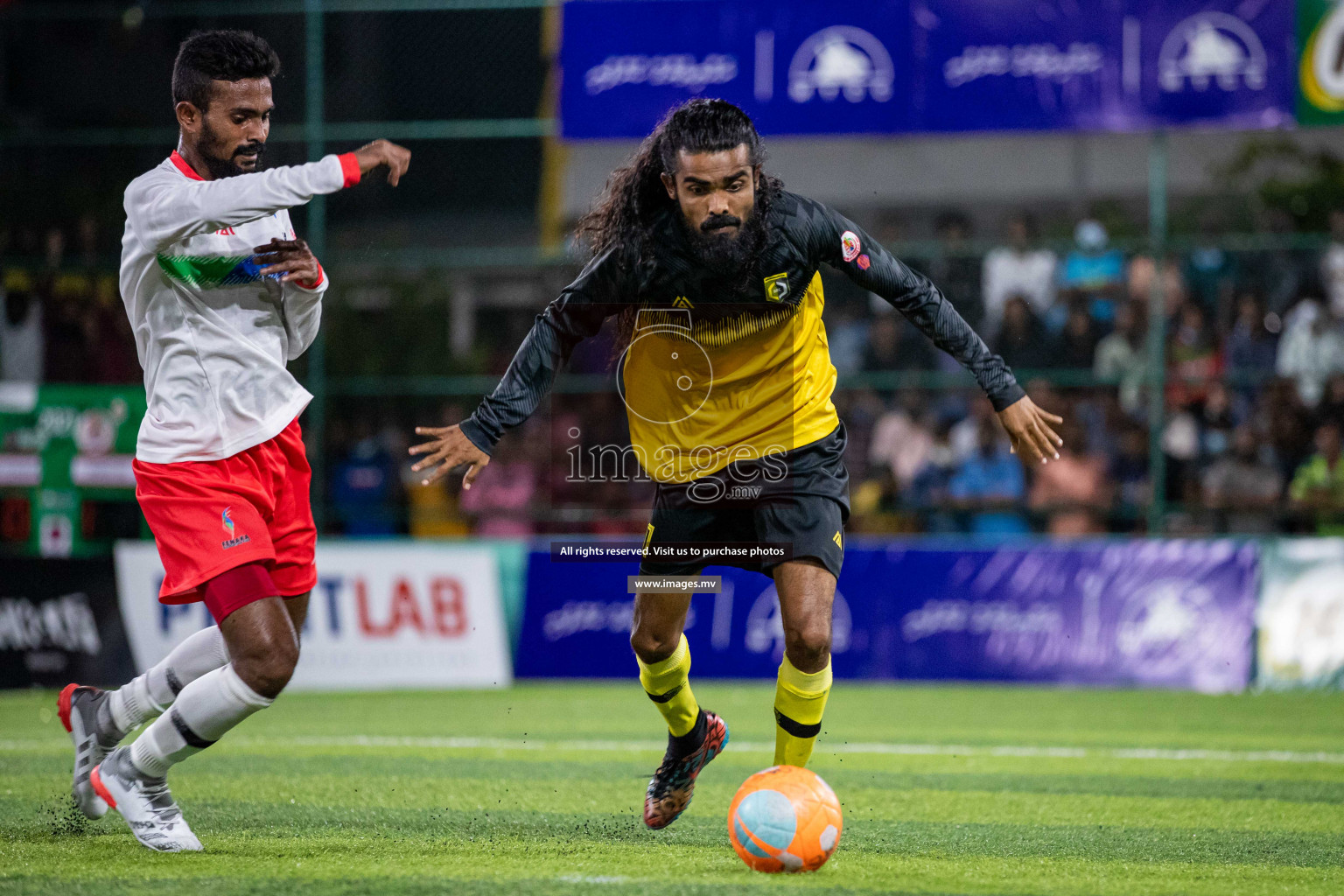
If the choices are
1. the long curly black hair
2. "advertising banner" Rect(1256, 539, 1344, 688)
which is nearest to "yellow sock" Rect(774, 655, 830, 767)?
the long curly black hair

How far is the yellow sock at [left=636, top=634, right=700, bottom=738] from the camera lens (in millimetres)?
5480

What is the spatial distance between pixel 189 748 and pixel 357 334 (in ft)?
28.5

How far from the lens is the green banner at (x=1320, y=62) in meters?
11.9

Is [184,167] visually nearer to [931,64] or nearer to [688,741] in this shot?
[688,741]

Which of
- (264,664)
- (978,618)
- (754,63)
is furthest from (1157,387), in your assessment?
(264,664)

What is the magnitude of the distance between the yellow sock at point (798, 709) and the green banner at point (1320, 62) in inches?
352

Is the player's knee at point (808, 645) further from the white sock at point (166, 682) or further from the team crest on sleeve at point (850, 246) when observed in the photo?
the white sock at point (166, 682)

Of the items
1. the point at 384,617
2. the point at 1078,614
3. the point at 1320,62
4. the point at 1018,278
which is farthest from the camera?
the point at 1018,278

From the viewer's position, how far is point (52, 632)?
11.4 meters

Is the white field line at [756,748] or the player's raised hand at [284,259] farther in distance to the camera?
the white field line at [756,748]

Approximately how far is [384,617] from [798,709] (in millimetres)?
7148

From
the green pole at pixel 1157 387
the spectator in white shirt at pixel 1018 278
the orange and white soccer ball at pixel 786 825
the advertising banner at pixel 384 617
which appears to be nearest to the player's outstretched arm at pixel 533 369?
the orange and white soccer ball at pixel 786 825

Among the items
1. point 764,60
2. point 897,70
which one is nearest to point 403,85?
point 764,60

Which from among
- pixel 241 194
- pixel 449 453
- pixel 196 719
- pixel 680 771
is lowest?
pixel 680 771
